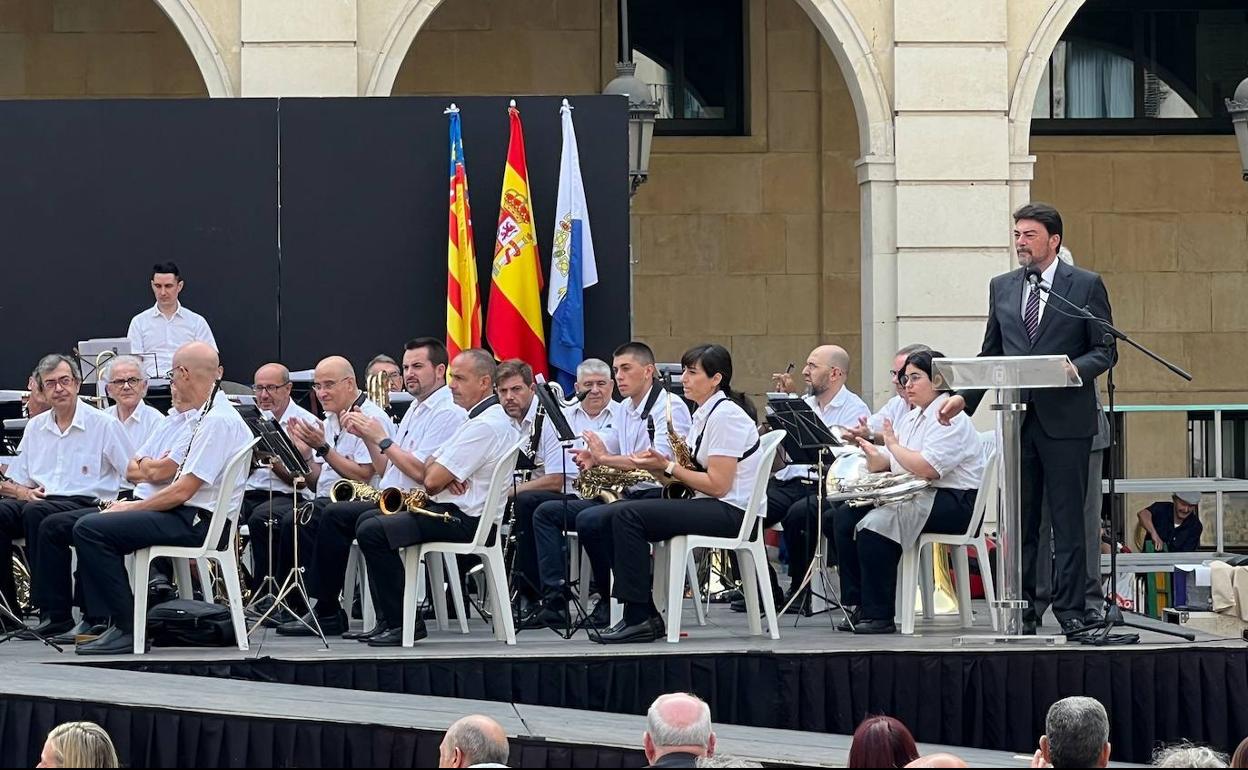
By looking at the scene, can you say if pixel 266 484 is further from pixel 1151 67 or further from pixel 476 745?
pixel 1151 67

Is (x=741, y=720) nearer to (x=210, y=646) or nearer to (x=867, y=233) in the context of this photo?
(x=210, y=646)

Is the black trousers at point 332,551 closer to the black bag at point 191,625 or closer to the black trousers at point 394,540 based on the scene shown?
the black trousers at point 394,540

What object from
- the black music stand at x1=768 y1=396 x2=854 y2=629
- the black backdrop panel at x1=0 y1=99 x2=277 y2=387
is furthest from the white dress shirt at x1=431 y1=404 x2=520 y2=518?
the black backdrop panel at x1=0 y1=99 x2=277 y2=387

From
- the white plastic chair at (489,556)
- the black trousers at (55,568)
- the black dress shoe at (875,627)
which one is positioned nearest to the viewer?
the white plastic chair at (489,556)

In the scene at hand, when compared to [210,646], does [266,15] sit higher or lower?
higher

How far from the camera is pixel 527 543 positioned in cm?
970

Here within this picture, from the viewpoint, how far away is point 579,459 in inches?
340

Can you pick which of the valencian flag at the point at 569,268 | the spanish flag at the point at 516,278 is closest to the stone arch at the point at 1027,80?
the valencian flag at the point at 569,268

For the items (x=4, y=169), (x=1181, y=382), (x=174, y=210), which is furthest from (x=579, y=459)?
(x=1181, y=382)

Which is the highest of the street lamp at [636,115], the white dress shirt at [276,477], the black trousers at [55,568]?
Result: the street lamp at [636,115]

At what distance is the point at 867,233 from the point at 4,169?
5447mm

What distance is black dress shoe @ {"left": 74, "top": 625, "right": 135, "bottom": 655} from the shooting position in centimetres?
804

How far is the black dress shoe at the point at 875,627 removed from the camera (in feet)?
29.3

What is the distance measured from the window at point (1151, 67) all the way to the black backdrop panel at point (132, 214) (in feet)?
23.6
